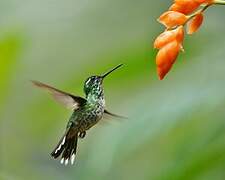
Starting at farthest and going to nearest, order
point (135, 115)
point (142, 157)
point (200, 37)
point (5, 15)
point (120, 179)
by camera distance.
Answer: point (5, 15)
point (142, 157)
point (120, 179)
point (200, 37)
point (135, 115)

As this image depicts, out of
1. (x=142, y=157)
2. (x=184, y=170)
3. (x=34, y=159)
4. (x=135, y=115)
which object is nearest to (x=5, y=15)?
(x=34, y=159)

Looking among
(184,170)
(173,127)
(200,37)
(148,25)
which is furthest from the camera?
(148,25)

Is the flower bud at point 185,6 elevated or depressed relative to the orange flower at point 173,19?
elevated

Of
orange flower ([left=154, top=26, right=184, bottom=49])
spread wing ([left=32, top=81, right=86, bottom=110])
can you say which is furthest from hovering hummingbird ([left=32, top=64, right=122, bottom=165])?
orange flower ([left=154, top=26, right=184, bottom=49])

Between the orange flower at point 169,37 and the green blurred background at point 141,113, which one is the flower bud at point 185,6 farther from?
the green blurred background at point 141,113

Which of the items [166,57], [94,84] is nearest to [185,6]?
[166,57]

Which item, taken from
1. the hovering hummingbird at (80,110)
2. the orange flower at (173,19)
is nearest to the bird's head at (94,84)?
the hovering hummingbird at (80,110)

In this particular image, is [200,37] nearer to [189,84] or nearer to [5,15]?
[189,84]
